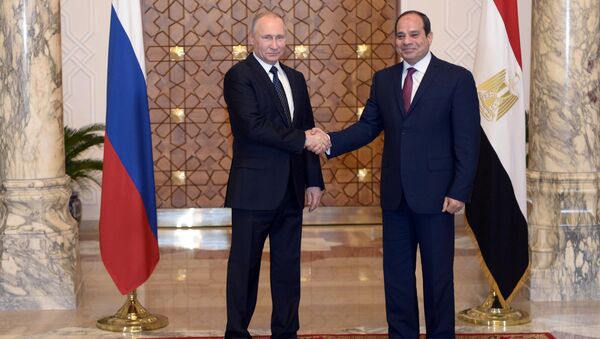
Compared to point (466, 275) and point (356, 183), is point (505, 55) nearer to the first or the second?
point (466, 275)

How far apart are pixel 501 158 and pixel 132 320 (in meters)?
2.61

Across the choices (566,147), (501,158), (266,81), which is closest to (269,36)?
(266,81)

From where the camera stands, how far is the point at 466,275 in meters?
8.09

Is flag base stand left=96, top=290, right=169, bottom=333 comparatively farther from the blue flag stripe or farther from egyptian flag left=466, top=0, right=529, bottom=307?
egyptian flag left=466, top=0, right=529, bottom=307

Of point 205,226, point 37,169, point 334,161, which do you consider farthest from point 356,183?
point 37,169

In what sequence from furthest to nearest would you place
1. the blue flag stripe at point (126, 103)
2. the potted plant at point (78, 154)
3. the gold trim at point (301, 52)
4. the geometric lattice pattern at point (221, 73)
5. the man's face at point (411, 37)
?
the gold trim at point (301, 52) < the geometric lattice pattern at point (221, 73) < the potted plant at point (78, 154) < the blue flag stripe at point (126, 103) < the man's face at point (411, 37)

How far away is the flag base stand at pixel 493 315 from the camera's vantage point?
641 centimetres

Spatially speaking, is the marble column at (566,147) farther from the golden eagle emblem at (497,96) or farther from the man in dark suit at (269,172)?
the man in dark suit at (269,172)

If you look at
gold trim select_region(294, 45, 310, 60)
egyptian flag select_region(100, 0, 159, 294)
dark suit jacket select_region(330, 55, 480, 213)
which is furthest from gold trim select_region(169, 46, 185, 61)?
dark suit jacket select_region(330, 55, 480, 213)

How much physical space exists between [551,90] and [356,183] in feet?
→ 14.7

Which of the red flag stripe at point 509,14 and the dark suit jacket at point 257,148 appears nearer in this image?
the dark suit jacket at point 257,148

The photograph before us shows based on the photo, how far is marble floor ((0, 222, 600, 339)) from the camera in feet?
20.7

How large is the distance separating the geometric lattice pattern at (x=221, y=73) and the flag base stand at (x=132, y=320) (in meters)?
4.73

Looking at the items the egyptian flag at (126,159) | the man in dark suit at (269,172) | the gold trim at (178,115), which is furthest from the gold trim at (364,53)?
the man in dark suit at (269,172)
